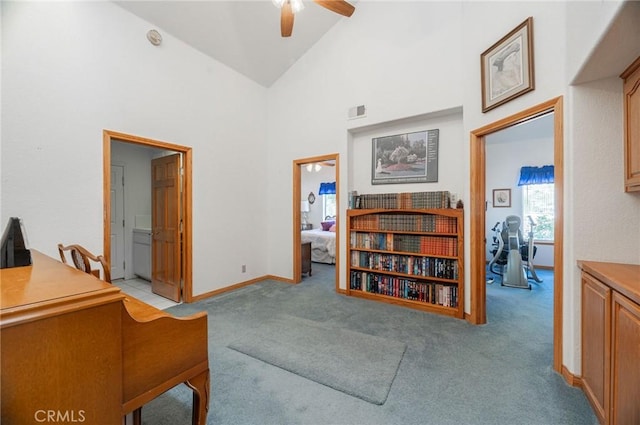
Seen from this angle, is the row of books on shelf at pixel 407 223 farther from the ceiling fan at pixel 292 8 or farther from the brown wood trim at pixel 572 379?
the ceiling fan at pixel 292 8

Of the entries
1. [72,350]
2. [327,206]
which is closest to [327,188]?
[327,206]

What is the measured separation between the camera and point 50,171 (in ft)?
7.82

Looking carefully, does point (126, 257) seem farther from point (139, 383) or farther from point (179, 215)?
point (139, 383)

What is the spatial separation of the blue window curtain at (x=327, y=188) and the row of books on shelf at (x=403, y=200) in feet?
15.0

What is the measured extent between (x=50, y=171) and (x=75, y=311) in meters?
2.49

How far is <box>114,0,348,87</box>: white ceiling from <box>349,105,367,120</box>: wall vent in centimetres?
137

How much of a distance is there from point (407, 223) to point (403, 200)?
0.30 m

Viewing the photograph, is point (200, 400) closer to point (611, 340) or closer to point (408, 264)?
point (611, 340)

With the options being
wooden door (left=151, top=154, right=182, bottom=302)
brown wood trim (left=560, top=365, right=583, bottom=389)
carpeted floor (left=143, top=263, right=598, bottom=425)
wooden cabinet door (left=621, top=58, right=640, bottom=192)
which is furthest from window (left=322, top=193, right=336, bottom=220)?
wooden cabinet door (left=621, top=58, right=640, bottom=192)

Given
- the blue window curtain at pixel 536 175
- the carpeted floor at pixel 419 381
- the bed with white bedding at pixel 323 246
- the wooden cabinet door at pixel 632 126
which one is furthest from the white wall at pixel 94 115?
the blue window curtain at pixel 536 175

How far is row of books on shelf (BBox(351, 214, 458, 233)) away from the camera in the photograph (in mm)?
3125

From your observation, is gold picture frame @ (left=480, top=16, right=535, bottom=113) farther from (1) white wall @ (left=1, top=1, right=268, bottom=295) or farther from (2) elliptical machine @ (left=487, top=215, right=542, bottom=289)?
(1) white wall @ (left=1, top=1, right=268, bottom=295)

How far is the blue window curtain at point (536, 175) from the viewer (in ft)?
17.2

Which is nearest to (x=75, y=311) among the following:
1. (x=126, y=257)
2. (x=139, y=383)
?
(x=139, y=383)
